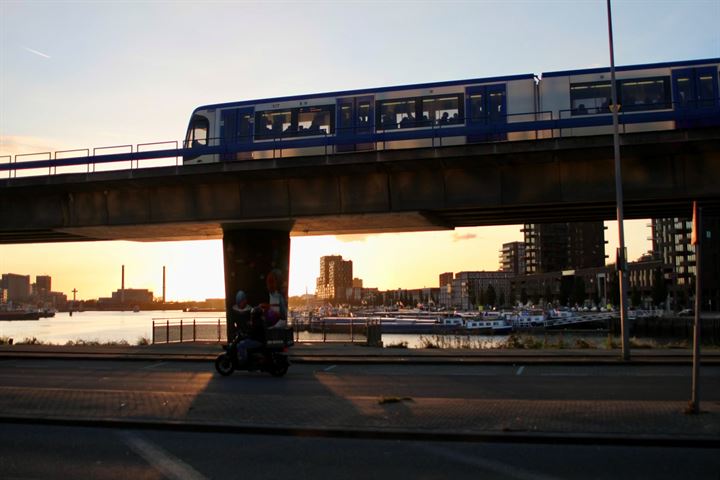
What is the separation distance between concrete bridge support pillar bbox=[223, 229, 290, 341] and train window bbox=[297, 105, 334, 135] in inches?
187

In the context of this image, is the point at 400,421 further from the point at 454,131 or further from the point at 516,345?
the point at 516,345

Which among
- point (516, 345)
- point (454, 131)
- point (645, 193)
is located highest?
point (454, 131)

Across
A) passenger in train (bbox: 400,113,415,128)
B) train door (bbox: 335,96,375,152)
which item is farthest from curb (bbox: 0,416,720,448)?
passenger in train (bbox: 400,113,415,128)

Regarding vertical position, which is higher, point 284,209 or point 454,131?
point 454,131

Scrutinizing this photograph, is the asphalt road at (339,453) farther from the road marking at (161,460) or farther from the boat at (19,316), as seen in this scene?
the boat at (19,316)

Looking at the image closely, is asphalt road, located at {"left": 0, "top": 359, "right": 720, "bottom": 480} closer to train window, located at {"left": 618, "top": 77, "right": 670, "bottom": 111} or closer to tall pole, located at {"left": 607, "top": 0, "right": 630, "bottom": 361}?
tall pole, located at {"left": 607, "top": 0, "right": 630, "bottom": 361}

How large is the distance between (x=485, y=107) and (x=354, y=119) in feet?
16.9

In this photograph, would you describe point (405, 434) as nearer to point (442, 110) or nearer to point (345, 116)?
point (442, 110)

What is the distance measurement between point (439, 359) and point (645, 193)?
9371mm

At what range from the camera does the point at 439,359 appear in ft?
68.3

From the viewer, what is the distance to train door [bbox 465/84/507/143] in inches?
1019

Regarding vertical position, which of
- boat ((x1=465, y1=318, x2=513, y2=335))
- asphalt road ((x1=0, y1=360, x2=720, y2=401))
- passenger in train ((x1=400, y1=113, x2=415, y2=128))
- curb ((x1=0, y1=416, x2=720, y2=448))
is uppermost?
passenger in train ((x1=400, y1=113, x2=415, y2=128))

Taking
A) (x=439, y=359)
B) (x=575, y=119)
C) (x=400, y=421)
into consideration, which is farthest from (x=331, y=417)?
(x=575, y=119)

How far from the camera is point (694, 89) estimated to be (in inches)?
981
